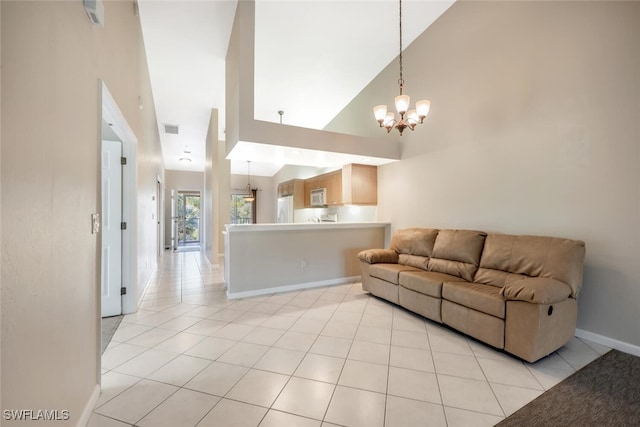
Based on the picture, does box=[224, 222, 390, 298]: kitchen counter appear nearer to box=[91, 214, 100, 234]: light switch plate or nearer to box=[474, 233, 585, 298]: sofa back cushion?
box=[91, 214, 100, 234]: light switch plate

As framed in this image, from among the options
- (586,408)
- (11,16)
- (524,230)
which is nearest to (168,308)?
(11,16)

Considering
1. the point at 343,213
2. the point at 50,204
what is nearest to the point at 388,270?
the point at 343,213

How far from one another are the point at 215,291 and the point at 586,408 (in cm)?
395

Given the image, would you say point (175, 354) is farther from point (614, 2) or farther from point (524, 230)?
point (614, 2)

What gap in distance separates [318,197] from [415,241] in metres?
3.21

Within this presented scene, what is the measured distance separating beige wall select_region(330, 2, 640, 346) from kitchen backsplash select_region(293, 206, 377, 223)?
4.06 ft

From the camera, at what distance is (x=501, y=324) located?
7.11 ft

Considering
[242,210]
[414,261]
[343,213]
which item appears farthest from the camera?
[242,210]

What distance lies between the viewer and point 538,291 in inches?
77.7

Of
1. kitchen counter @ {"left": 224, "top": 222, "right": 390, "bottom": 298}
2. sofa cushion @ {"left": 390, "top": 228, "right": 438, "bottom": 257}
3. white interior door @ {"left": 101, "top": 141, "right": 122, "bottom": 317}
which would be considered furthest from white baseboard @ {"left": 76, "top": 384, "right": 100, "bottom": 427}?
sofa cushion @ {"left": 390, "top": 228, "right": 438, "bottom": 257}

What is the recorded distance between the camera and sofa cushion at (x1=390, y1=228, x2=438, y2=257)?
11.5ft

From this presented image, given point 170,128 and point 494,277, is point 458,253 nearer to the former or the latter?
point 494,277

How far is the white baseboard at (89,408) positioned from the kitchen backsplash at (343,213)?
4.37 m

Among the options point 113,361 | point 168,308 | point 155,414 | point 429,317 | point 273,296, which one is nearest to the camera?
point 155,414
